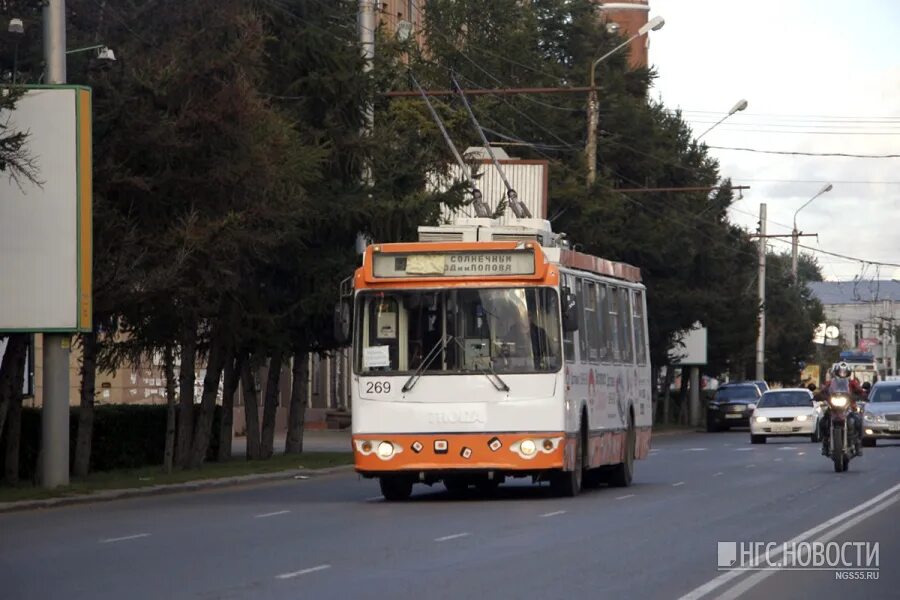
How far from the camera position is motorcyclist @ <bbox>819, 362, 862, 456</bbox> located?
98.7 ft

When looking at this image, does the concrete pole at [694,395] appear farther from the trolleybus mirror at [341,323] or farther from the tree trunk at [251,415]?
the trolleybus mirror at [341,323]

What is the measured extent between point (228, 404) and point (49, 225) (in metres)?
11.4

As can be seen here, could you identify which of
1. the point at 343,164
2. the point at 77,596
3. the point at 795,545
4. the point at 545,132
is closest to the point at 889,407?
the point at 343,164

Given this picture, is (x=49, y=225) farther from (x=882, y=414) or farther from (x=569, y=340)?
(x=882, y=414)

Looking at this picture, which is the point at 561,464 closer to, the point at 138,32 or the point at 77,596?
the point at 138,32

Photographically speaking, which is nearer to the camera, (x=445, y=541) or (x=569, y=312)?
(x=445, y=541)

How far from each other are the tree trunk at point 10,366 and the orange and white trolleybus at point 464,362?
18.6 ft

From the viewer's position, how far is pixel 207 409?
33.9 meters

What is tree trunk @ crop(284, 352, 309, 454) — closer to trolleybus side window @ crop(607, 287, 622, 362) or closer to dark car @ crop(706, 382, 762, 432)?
trolleybus side window @ crop(607, 287, 622, 362)

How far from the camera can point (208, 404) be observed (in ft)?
111

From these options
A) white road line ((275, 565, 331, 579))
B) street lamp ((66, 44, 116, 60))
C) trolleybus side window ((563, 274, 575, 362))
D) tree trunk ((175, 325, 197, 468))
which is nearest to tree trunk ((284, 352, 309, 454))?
tree trunk ((175, 325, 197, 468))

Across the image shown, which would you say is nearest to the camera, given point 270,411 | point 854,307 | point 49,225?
point 49,225

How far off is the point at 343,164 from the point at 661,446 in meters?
16.8

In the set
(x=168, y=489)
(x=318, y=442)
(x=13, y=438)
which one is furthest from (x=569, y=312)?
(x=318, y=442)
